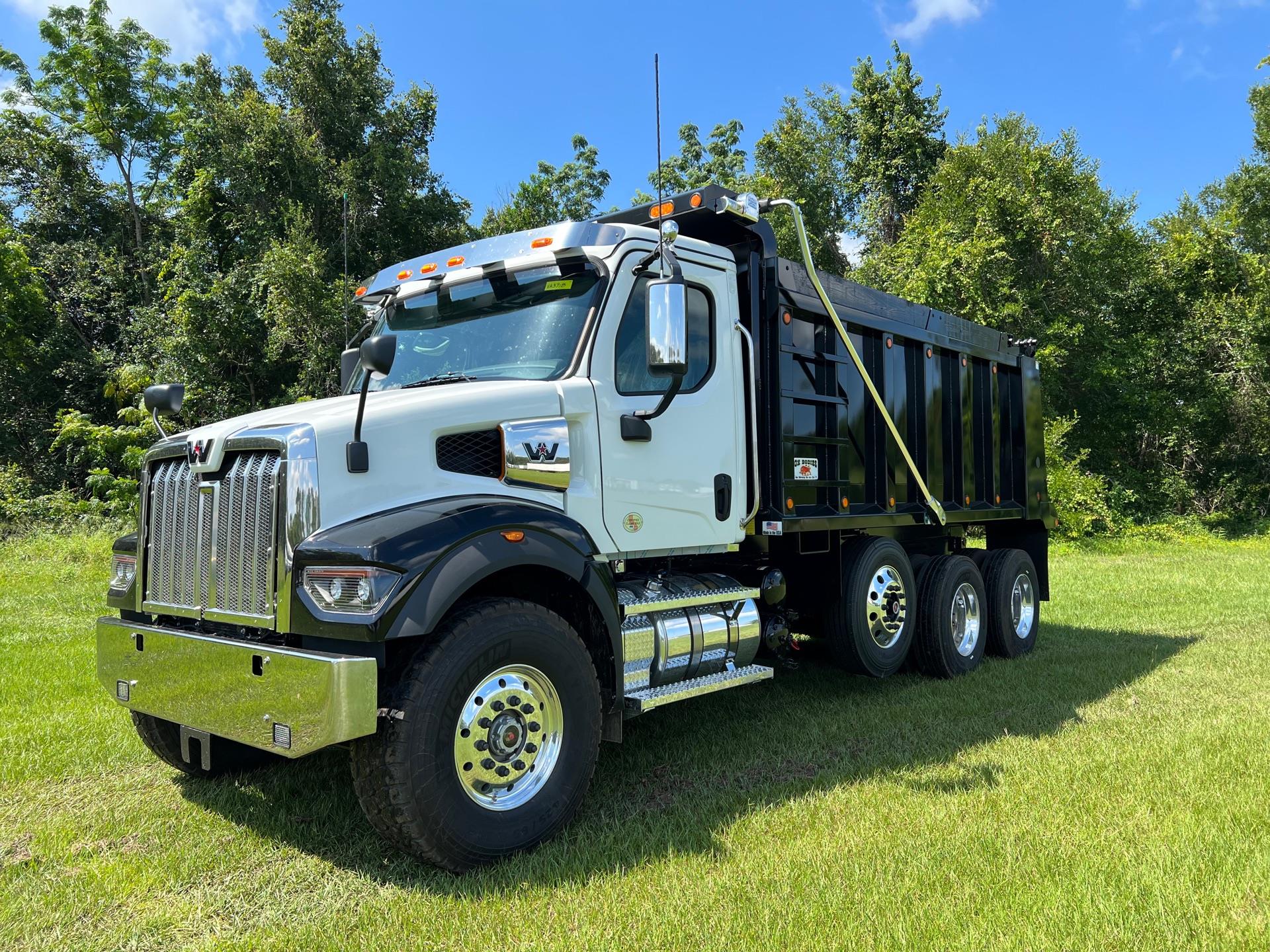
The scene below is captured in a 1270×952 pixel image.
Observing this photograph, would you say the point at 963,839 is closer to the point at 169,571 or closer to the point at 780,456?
the point at 780,456

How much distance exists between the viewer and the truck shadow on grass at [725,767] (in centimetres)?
365

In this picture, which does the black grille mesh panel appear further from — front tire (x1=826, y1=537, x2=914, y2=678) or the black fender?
front tire (x1=826, y1=537, x2=914, y2=678)

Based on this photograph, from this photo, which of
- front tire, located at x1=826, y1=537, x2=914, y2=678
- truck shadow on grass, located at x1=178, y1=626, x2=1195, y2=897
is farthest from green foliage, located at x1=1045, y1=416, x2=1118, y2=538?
front tire, located at x1=826, y1=537, x2=914, y2=678

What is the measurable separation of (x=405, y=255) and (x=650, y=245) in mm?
22604

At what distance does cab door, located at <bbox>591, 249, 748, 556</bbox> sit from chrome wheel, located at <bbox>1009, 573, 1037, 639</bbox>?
4371mm

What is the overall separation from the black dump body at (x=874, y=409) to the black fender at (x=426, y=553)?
83.1 inches

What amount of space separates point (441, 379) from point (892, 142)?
3169cm

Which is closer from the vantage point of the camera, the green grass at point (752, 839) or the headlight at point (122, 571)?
the green grass at point (752, 839)

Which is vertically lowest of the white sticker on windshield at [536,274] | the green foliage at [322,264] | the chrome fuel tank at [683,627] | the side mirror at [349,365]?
the chrome fuel tank at [683,627]

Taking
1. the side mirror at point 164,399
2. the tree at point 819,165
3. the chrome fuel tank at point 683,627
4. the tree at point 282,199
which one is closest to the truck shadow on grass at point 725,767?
the chrome fuel tank at point 683,627

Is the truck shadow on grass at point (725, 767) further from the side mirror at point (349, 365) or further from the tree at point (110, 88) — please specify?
the tree at point (110, 88)

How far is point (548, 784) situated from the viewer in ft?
12.2

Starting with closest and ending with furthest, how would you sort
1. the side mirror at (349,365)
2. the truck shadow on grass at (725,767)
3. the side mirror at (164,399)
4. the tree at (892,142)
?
the truck shadow on grass at (725,767) → the side mirror at (164,399) → the side mirror at (349,365) → the tree at (892,142)

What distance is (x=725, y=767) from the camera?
15.7 ft
